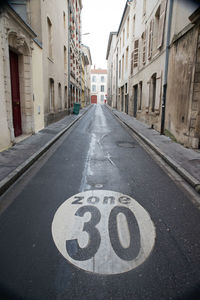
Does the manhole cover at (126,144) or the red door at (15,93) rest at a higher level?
the red door at (15,93)

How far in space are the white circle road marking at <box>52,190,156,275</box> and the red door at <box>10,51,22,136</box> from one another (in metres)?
6.41

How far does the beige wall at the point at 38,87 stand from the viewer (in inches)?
397

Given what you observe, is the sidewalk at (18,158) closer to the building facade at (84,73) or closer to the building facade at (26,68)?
the building facade at (26,68)

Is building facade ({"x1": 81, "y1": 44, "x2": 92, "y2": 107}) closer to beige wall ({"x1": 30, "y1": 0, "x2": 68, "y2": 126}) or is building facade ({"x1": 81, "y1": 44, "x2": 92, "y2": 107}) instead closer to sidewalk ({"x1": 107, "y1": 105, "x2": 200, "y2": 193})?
beige wall ({"x1": 30, "y1": 0, "x2": 68, "y2": 126})

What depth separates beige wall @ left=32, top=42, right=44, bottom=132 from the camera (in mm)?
10078

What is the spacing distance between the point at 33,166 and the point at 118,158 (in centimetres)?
254

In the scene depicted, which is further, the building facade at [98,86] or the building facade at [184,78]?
the building facade at [98,86]

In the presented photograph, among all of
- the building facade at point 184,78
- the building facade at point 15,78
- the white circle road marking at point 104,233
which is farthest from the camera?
the building facade at point 184,78

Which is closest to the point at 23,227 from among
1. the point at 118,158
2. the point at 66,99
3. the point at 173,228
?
the point at 173,228

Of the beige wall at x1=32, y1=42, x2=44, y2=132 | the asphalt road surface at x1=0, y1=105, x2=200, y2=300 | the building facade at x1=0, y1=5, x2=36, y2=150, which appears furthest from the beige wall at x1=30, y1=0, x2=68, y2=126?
the asphalt road surface at x1=0, y1=105, x2=200, y2=300

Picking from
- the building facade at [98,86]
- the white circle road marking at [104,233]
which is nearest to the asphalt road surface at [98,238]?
the white circle road marking at [104,233]

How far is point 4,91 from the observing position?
6.75m

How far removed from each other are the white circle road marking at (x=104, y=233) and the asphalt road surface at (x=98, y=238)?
0.01 m

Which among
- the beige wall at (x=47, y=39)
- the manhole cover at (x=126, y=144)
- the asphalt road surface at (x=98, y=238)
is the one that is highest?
the beige wall at (x=47, y=39)
